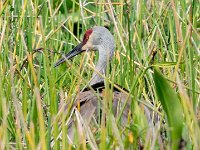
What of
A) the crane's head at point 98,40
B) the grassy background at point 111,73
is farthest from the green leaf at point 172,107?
the crane's head at point 98,40

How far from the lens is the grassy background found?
2.19 meters

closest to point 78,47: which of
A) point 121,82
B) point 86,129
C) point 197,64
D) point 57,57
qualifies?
point 57,57

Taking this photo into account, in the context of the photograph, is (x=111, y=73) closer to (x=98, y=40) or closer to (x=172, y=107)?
(x=98, y=40)

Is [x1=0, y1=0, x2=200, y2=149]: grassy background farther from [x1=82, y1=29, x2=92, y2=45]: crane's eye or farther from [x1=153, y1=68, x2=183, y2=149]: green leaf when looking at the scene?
[x1=82, y1=29, x2=92, y2=45]: crane's eye

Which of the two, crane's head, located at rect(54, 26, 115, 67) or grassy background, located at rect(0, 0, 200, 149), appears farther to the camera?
crane's head, located at rect(54, 26, 115, 67)

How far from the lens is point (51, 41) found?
4027 millimetres

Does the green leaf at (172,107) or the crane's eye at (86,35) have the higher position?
the green leaf at (172,107)

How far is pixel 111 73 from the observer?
11.8 feet

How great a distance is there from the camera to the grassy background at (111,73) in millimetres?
2189

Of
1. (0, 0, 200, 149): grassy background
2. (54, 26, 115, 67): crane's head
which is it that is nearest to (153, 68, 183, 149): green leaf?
(0, 0, 200, 149): grassy background

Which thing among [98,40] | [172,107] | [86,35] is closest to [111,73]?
[86,35]

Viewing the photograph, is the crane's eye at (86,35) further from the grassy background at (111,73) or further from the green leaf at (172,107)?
the green leaf at (172,107)

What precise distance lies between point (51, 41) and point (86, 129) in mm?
1790

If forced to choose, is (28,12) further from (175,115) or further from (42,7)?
(175,115)
